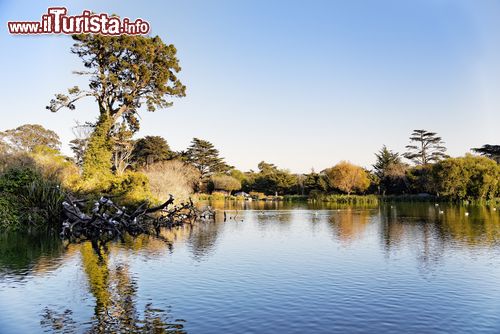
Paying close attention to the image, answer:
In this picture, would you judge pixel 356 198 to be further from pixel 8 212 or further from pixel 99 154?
pixel 8 212

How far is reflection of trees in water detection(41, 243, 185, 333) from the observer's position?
27.1 ft

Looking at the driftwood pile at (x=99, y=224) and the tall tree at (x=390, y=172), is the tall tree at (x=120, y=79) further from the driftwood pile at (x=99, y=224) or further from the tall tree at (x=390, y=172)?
the tall tree at (x=390, y=172)

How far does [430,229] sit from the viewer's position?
957 inches

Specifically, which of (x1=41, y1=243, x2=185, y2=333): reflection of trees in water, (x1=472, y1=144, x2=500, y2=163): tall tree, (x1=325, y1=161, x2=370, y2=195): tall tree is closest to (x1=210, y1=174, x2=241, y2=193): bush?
(x1=325, y1=161, x2=370, y2=195): tall tree

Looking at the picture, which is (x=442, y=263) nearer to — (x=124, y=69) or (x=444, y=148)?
(x=124, y=69)

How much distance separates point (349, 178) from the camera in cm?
6538

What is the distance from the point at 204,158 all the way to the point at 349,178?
80.6 feet

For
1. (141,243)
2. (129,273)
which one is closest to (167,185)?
(141,243)

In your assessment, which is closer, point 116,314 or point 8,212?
point 116,314

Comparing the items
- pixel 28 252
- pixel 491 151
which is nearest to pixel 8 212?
pixel 28 252

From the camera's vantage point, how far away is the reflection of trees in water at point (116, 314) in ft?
27.1

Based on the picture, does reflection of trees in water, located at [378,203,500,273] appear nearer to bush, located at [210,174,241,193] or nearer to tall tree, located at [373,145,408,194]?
tall tree, located at [373,145,408,194]

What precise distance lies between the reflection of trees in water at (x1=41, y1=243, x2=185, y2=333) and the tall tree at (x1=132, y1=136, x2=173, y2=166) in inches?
1961

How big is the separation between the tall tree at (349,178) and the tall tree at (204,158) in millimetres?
20965
